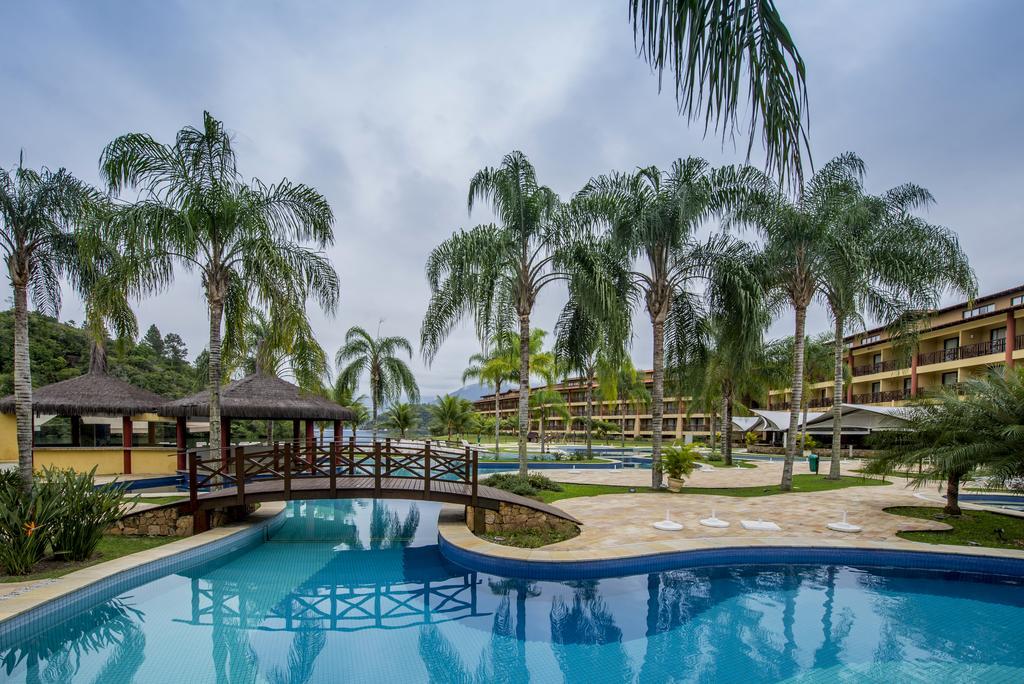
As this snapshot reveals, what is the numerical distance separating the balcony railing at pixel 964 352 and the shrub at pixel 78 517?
35.7 metres

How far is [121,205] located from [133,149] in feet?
3.93

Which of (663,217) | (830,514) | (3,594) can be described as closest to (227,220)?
(3,594)

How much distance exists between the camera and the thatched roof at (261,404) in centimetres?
1563

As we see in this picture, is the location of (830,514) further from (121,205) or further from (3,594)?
(121,205)

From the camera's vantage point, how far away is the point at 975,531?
387 inches

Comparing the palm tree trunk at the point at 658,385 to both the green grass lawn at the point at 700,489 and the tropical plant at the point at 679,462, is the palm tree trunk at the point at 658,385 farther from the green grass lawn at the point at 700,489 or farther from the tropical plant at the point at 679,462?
the green grass lawn at the point at 700,489

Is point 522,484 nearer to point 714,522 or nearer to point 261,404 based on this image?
point 714,522

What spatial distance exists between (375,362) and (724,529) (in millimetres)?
19970

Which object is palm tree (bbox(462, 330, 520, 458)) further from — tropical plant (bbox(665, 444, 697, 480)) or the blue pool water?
the blue pool water

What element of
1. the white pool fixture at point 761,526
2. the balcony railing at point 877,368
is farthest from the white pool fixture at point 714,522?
the balcony railing at point 877,368

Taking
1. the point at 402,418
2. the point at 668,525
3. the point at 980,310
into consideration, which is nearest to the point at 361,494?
the point at 668,525

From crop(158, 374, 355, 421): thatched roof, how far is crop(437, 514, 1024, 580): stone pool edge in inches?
390

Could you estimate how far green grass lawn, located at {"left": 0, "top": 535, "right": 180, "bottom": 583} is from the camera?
6.84 metres

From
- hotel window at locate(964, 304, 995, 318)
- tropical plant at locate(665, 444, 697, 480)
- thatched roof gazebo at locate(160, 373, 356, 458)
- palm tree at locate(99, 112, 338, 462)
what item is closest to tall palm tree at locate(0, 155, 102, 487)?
palm tree at locate(99, 112, 338, 462)
